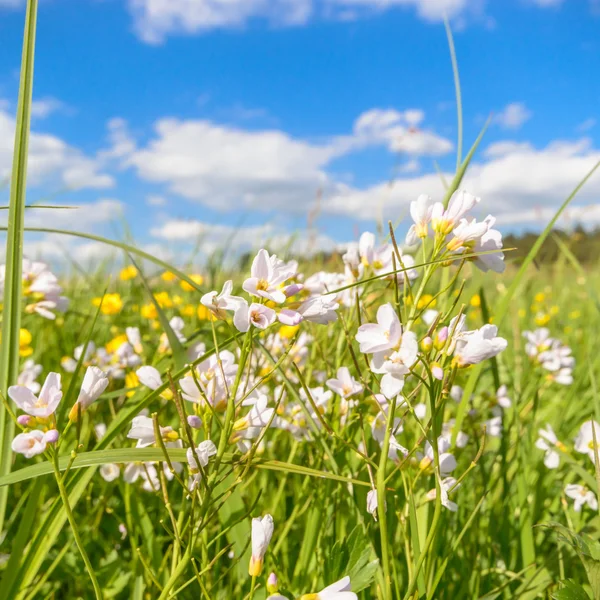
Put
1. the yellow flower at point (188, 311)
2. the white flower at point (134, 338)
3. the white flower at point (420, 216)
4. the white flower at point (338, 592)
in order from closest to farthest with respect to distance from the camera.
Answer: the white flower at point (338, 592), the white flower at point (420, 216), the white flower at point (134, 338), the yellow flower at point (188, 311)

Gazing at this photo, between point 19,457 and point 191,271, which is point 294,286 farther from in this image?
point 191,271

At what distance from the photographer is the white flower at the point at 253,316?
678mm

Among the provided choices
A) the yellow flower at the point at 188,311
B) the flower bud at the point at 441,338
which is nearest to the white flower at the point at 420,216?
the flower bud at the point at 441,338

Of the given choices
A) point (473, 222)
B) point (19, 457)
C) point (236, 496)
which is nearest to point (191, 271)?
point (19, 457)

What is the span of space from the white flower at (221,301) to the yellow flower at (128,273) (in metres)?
2.49

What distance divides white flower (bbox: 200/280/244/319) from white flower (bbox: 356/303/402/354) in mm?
155

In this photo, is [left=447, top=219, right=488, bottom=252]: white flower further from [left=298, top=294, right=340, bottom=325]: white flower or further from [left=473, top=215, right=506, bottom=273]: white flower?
[left=298, top=294, right=340, bottom=325]: white flower

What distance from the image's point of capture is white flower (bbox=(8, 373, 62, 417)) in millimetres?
693

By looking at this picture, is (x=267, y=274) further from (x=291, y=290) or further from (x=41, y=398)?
(x=41, y=398)

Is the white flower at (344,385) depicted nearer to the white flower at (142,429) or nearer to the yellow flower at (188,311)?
the white flower at (142,429)

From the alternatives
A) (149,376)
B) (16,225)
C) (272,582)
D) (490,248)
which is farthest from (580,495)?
(16,225)

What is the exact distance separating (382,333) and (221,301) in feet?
0.68

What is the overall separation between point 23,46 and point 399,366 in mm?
760

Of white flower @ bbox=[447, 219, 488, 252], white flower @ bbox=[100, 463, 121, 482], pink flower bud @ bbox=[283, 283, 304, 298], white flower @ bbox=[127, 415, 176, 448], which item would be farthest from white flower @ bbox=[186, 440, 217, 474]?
white flower @ bbox=[100, 463, 121, 482]
